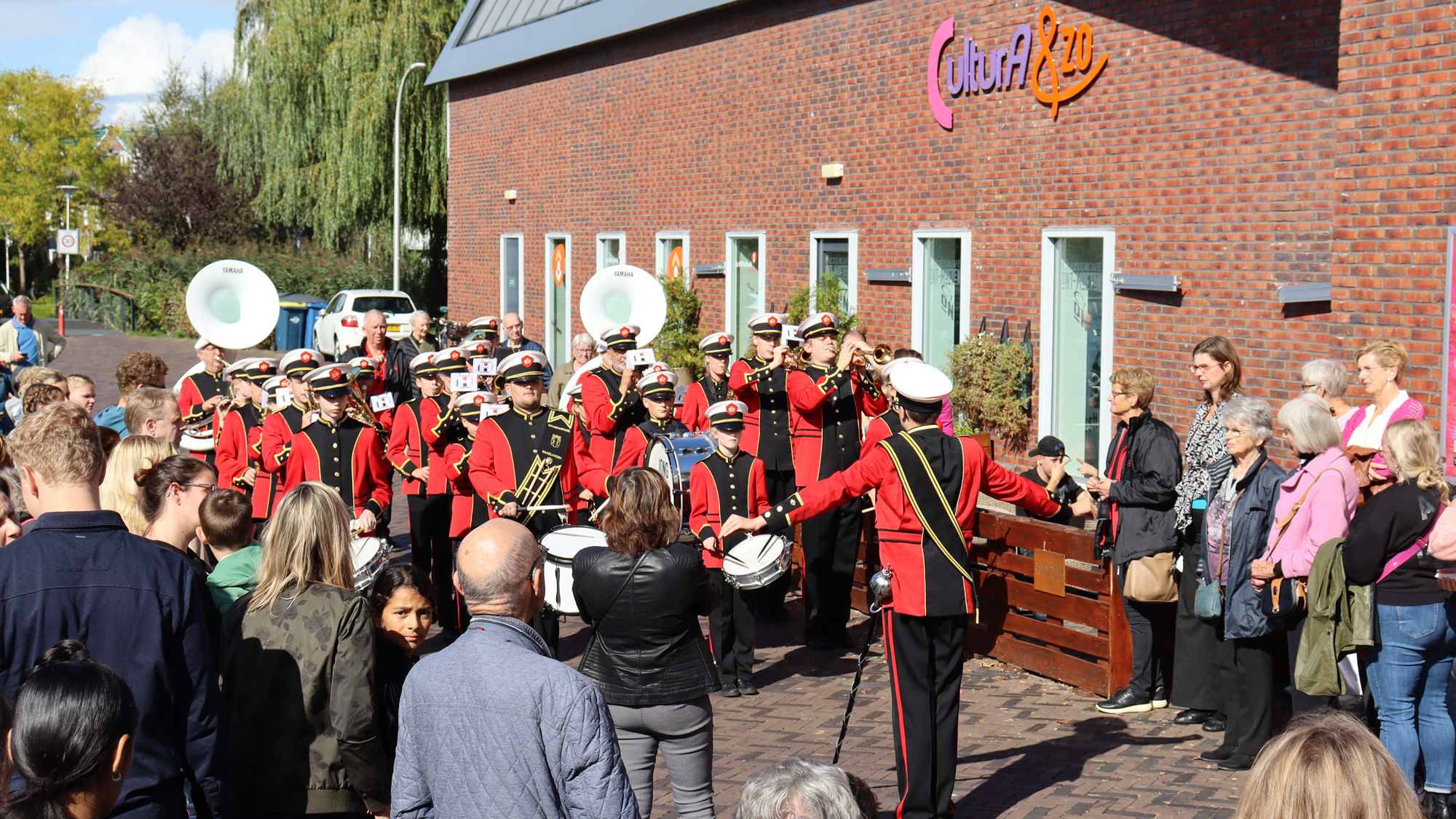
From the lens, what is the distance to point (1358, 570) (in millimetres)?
5777

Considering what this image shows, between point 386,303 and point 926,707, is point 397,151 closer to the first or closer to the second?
point 386,303

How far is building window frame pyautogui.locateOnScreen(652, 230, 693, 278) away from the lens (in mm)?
18688

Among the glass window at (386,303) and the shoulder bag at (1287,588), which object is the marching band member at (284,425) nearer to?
the shoulder bag at (1287,588)

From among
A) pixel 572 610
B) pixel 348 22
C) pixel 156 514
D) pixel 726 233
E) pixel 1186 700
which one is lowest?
pixel 1186 700

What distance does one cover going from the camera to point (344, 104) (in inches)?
1186

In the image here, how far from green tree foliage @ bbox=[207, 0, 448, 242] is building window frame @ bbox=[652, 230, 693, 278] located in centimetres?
1235

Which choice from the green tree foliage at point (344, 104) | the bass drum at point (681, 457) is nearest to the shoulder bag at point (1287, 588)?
the bass drum at point (681, 457)

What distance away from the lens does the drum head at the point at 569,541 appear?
234 inches

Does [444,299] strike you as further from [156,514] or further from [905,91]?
[156,514]

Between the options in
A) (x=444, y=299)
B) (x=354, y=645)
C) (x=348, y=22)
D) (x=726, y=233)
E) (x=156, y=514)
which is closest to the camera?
(x=354, y=645)

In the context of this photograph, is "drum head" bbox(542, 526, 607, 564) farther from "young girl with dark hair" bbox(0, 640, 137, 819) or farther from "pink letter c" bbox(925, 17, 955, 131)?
"pink letter c" bbox(925, 17, 955, 131)

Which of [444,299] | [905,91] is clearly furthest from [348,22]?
[905,91]

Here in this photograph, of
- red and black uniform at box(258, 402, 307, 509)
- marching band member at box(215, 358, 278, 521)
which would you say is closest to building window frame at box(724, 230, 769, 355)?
marching band member at box(215, 358, 278, 521)

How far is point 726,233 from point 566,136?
5473 millimetres
